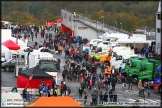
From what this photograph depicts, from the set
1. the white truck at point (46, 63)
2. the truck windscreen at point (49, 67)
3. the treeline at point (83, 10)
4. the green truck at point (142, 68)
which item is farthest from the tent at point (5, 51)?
the treeline at point (83, 10)

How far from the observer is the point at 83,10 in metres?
123

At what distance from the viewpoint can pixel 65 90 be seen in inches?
1432

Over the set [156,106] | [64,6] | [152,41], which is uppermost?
[64,6]

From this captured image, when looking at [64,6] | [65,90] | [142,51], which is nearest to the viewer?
[65,90]

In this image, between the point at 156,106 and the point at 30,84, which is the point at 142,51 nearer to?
the point at 30,84

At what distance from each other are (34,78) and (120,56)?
1200 centimetres

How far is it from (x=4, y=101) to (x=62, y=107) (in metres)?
3.18

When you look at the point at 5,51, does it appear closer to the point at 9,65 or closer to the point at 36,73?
the point at 9,65

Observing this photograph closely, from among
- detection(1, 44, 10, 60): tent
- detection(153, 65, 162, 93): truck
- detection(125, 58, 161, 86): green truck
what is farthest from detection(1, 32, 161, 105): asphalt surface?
detection(1, 44, 10, 60): tent

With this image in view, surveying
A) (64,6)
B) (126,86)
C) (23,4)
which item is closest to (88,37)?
(126,86)

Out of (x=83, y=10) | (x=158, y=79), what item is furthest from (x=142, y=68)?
(x=83, y=10)

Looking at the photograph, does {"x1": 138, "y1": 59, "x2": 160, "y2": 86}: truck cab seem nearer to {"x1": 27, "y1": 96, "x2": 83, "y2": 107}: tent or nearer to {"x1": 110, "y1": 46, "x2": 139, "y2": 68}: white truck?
{"x1": 110, "y1": 46, "x2": 139, "y2": 68}: white truck

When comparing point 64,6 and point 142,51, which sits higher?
point 64,6

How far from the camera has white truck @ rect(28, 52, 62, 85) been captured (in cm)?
3988
